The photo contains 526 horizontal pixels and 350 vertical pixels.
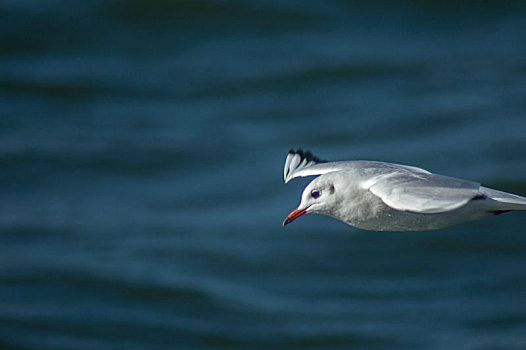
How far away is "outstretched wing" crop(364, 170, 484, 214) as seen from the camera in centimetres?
420

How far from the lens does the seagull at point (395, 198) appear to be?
4.49 metres

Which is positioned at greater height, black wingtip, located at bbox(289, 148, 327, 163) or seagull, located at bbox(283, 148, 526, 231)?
black wingtip, located at bbox(289, 148, 327, 163)

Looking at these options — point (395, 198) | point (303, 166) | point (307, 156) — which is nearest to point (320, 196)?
→ point (395, 198)

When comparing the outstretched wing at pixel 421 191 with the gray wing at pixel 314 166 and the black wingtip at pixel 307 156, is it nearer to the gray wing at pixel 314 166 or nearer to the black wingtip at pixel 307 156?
the gray wing at pixel 314 166

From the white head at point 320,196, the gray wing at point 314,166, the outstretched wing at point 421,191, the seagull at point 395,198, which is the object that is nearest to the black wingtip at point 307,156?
the gray wing at point 314,166

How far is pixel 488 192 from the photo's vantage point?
4.93 meters

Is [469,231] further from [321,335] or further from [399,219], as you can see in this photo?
[399,219]

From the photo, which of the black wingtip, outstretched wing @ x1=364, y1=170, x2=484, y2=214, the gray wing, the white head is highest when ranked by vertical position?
the black wingtip

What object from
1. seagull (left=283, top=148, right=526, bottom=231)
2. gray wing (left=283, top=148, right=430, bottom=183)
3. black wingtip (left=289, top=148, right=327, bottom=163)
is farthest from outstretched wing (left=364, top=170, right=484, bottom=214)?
black wingtip (left=289, top=148, right=327, bottom=163)

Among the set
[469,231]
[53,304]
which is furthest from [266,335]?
[469,231]

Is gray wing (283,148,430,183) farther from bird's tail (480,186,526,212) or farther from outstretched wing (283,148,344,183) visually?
bird's tail (480,186,526,212)

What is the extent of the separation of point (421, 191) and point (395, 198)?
7.0 inches

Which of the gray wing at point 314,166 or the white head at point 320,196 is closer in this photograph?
the white head at point 320,196

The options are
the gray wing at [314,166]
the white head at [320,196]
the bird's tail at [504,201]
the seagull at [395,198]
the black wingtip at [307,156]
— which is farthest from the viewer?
the black wingtip at [307,156]
